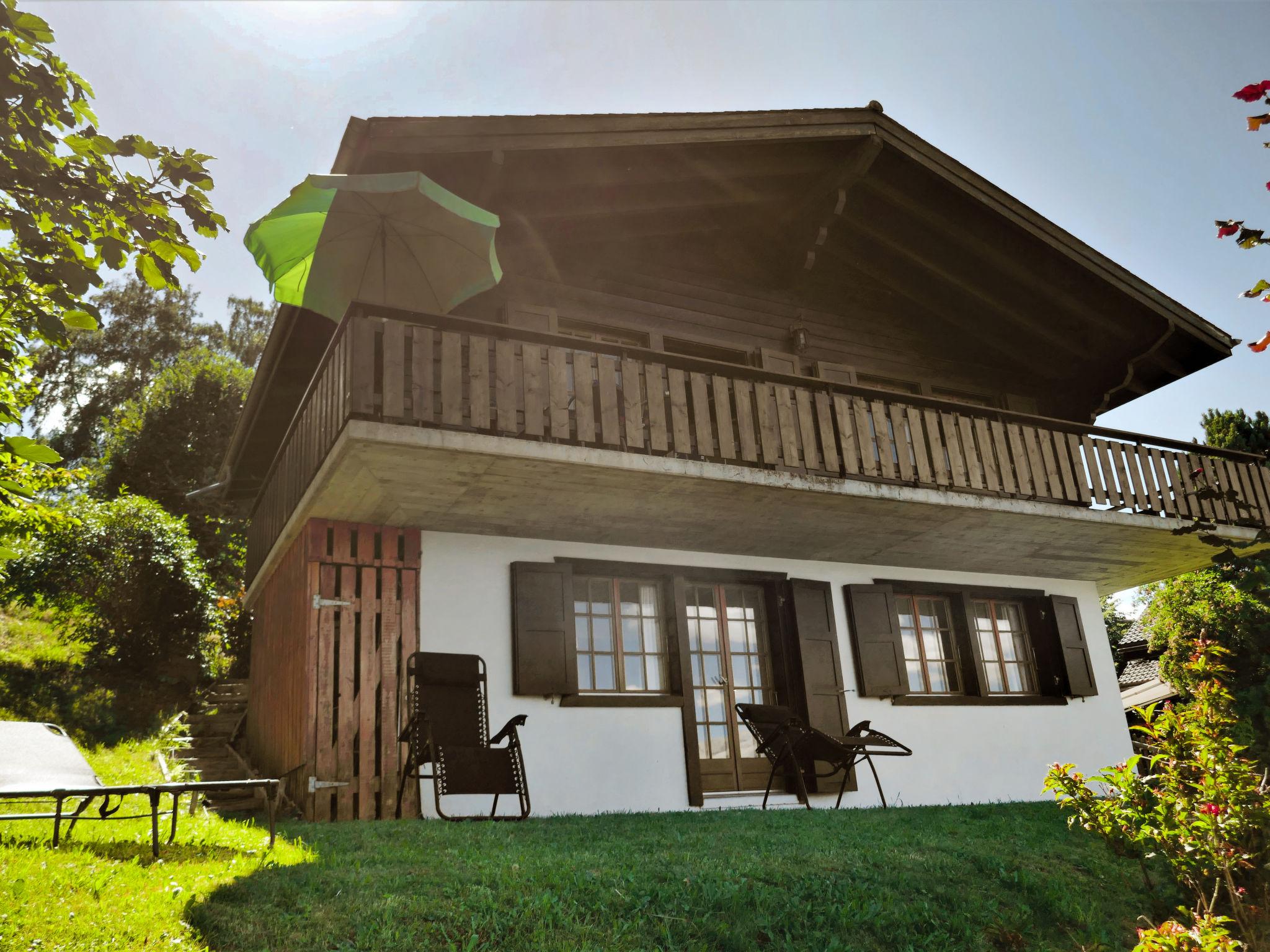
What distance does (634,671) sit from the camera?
7789mm

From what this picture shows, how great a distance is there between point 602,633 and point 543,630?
0.69m

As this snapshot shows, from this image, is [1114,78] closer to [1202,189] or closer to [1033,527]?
[1202,189]

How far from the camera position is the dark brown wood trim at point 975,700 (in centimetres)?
872

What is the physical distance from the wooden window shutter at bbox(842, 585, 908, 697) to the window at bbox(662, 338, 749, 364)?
2.42 meters

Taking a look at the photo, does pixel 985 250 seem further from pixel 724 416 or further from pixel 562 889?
pixel 562 889

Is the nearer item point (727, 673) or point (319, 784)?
point (319, 784)

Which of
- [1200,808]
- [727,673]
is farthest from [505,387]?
[1200,808]

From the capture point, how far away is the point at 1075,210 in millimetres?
9609

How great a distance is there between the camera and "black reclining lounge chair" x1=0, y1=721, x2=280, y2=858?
157 inches

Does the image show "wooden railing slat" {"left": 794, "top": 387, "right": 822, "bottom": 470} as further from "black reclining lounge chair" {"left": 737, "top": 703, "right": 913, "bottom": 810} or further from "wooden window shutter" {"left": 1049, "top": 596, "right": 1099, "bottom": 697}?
"wooden window shutter" {"left": 1049, "top": 596, "right": 1099, "bottom": 697}

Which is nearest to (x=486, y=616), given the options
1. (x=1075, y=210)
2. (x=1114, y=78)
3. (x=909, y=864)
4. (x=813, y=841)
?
(x=813, y=841)

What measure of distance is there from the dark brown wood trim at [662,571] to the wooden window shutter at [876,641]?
2.63 feet

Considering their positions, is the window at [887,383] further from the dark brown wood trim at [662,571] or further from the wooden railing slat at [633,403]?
the wooden railing slat at [633,403]

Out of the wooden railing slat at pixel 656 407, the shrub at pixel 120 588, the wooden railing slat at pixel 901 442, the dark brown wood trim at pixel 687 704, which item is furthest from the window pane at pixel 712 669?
the shrub at pixel 120 588
